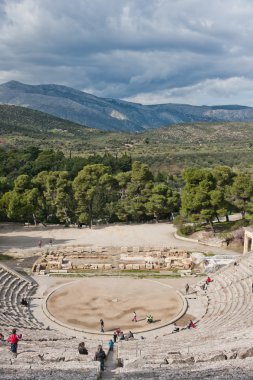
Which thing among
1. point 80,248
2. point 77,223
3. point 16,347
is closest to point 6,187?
point 77,223

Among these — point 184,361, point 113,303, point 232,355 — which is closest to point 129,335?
point 113,303

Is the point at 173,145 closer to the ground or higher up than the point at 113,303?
higher up

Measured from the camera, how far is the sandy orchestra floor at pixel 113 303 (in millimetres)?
26906

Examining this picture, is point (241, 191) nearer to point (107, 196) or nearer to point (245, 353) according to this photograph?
point (107, 196)

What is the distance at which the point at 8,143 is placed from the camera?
128250mm

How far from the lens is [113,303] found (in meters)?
29.8

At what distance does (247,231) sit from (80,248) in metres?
18.0

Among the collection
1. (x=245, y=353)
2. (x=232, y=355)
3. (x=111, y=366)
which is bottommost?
(x=111, y=366)

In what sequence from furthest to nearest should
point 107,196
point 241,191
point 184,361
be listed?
point 107,196 → point 241,191 → point 184,361

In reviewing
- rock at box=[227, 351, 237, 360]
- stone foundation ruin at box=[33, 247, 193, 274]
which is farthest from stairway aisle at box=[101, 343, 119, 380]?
stone foundation ruin at box=[33, 247, 193, 274]

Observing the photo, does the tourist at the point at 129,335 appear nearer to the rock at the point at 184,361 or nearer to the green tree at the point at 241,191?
the rock at the point at 184,361

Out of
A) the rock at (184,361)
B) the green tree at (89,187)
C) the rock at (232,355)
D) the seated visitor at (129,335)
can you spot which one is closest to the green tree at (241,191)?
the green tree at (89,187)

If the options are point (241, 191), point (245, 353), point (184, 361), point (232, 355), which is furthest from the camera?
point (241, 191)

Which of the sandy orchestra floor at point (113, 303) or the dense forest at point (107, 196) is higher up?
the dense forest at point (107, 196)
